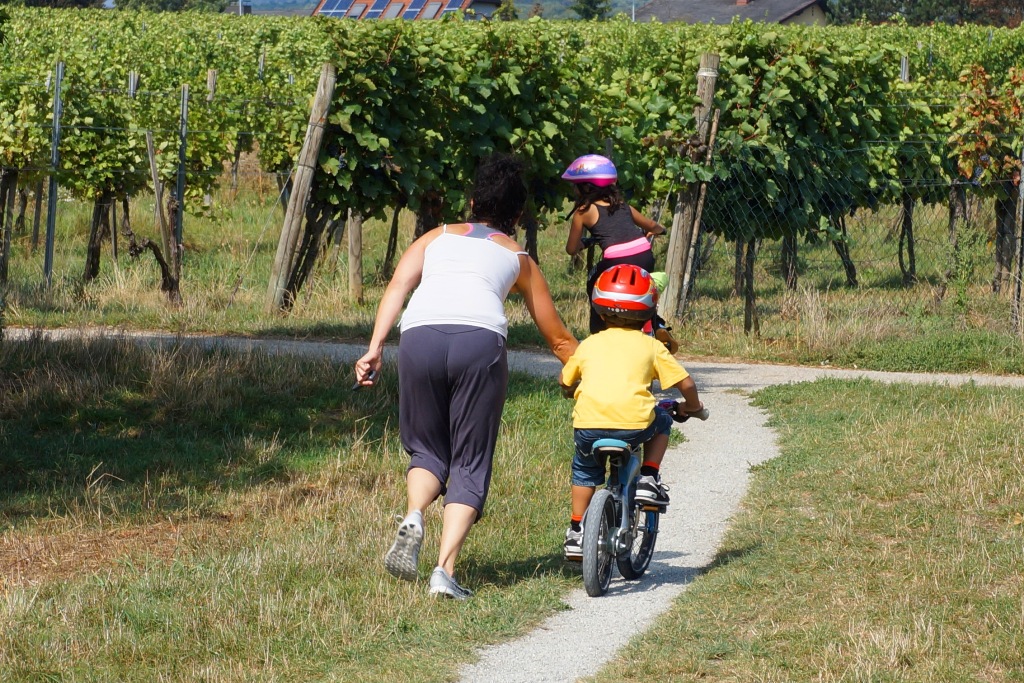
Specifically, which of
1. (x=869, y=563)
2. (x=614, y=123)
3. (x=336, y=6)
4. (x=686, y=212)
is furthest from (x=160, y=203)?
(x=336, y=6)

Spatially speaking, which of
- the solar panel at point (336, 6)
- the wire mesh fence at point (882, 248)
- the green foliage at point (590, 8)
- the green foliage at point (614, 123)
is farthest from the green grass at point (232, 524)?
the green foliage at point (590, 8)

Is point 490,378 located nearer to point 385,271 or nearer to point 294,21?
point 385,271

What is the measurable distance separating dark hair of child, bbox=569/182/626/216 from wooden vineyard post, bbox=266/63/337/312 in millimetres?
3788

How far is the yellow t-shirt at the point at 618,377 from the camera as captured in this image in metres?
5.38

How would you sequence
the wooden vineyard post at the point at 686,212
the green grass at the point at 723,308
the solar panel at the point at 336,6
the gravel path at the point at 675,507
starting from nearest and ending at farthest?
1. the gravel path at the point at 675,507
2. the green grass at the point at 723,308
3. the wooden vineyard post at the point at 686,212
4. the solar panel at the point at 336,6

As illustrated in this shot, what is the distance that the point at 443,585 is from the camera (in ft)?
17.0

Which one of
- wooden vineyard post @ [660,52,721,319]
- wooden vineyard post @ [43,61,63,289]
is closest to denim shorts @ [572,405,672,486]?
wooden vineyard post @ [660,52,721,319]

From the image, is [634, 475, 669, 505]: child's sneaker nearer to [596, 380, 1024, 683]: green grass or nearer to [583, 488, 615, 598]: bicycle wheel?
[583, 488, 615, 598]: bicycle wheel

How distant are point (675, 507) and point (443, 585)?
2.13 meters

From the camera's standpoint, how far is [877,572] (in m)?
5.64

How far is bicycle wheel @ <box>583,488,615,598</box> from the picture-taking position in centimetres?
526

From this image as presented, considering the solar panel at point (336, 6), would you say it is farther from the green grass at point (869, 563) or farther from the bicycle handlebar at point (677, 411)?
the bicycle handlebar at point (677, 411)

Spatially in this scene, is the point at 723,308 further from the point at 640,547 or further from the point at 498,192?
the point at 498,192

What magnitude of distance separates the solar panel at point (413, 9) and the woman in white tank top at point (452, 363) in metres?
56.7
